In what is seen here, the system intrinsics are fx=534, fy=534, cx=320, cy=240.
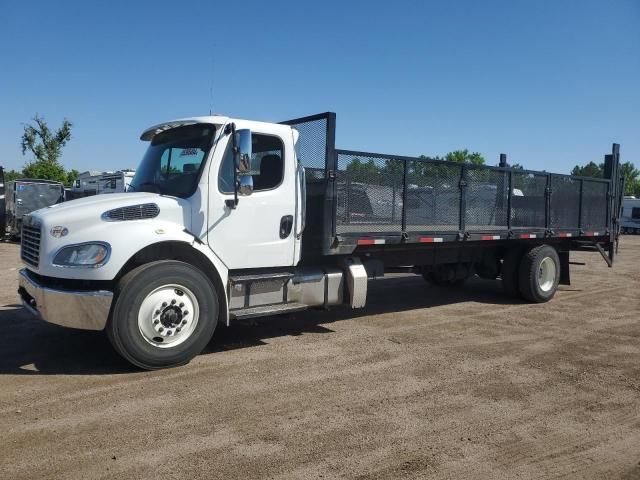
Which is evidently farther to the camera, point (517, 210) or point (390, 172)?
point (517, 210)

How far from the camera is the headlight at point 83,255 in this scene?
194 inches

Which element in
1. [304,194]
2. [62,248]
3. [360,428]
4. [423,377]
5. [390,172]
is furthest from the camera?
[390,172]

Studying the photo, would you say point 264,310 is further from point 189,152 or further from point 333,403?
point 189,152

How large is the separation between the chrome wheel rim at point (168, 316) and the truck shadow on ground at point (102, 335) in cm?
43

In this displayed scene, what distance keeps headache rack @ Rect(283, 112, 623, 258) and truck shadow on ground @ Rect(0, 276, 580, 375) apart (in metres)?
1.33

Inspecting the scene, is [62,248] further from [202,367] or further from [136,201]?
[202,367]

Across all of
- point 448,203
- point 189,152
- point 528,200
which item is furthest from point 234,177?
point 528,200

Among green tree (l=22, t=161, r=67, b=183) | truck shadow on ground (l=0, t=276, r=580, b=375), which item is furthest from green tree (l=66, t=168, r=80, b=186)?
truck shadow on ground (l=0, t=276, r=580, b=375)

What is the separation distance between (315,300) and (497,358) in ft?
7.28

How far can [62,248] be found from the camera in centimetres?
495

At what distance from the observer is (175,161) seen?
5.96 metres

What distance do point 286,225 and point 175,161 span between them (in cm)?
144

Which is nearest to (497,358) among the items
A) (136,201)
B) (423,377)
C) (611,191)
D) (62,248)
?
(423,377)

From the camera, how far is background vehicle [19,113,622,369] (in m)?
5.00
